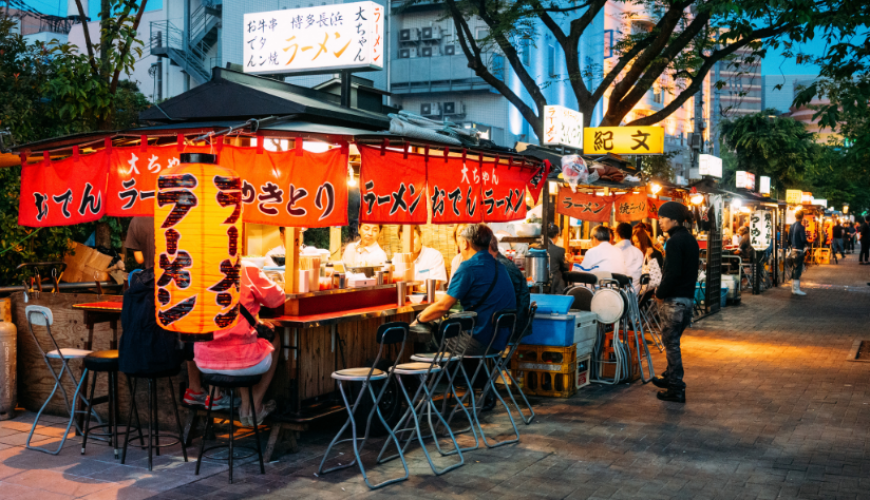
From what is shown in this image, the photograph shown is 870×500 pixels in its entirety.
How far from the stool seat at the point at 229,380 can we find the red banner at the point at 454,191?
2.83 metres

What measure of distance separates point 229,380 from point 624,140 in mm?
11212

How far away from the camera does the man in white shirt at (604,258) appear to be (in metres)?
11.5

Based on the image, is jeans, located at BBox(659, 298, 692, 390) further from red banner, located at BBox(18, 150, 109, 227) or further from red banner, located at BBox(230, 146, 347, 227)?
red banner, located at BBox(18, 150, 109, 227)

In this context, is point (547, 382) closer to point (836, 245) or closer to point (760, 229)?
point (760, 229)

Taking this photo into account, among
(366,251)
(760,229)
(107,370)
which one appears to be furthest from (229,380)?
(760,229)

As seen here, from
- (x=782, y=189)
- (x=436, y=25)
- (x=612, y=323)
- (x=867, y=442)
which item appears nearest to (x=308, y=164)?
(x=612, y=323)

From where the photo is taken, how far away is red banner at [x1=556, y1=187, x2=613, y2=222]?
47.0 feet

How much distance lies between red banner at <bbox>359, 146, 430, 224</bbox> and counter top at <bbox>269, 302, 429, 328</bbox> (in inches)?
36.9

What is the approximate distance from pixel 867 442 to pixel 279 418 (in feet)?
18.2

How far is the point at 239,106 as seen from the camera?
7902mm

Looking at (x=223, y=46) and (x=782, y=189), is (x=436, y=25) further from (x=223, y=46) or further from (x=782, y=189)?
(x=782, y=189)

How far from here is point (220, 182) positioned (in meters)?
5.60

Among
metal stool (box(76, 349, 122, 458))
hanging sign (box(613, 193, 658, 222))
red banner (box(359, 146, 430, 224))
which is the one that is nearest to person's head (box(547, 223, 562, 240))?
hanging sign (box(613, 193, 658, 222))

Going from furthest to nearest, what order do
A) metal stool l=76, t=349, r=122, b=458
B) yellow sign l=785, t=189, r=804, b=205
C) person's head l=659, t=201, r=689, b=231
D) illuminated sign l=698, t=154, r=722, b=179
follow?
yellow sign l=785, t=189, r=804, b=205
illuminated sign l=698, t=154, r=722, b=179
person's head l=659, t=201, r=689, b=231
metal stool l=76, t=349, r=122, b=458
